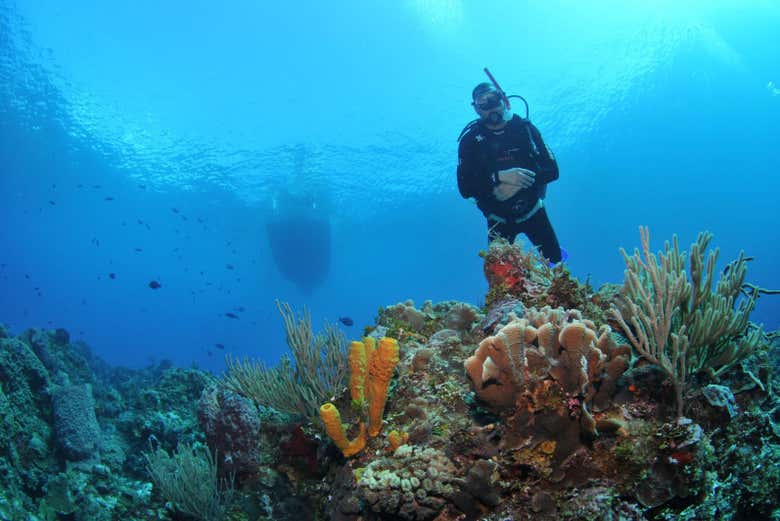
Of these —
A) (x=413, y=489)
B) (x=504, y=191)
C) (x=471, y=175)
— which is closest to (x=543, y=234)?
(x=504, y=191)

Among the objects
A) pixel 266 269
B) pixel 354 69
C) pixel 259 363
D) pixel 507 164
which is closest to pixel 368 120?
pixel 354 69

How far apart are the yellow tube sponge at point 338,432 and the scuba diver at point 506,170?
4.86 meters

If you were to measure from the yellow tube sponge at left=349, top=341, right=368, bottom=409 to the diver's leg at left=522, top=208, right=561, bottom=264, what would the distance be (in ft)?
16.2

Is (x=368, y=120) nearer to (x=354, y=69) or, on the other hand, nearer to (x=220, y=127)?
(x=354, y=69)

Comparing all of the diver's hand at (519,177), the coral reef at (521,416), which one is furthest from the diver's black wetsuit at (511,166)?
the coral reef at (521,416)

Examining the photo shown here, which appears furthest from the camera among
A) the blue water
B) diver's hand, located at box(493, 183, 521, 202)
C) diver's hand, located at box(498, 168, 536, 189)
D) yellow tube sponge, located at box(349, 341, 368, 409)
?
the blue water

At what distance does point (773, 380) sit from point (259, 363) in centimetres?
517

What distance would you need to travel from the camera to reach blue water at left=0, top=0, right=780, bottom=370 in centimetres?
3491

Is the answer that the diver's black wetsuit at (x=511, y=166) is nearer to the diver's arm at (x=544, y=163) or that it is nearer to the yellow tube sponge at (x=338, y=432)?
the diver's arm at (x=544, y=163)

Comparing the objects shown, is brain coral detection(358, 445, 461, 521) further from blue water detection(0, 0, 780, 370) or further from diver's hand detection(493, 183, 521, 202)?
blue water detection(0, 0, 780, 370)

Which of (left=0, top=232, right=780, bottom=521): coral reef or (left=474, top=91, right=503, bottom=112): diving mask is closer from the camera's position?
(left=0, top=232, right=780, bottom=521): coral reef

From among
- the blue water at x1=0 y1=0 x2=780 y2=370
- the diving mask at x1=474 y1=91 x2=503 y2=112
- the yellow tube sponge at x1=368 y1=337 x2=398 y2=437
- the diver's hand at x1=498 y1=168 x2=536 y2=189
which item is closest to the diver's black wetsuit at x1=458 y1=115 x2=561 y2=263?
the diver's hand at x1=498 y1=168 x2=536 y2=189

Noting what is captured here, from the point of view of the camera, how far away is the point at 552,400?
230 centimetres

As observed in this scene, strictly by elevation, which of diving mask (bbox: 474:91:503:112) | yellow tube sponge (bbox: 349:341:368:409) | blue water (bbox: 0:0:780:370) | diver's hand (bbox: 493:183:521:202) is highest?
blue water (bbox: 0:0:780:370)
